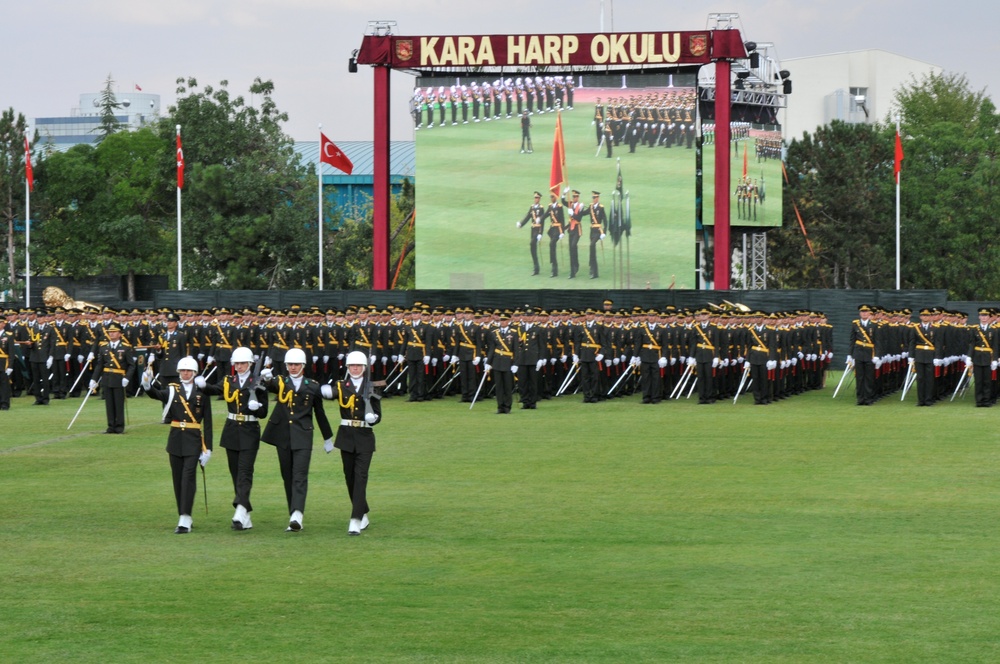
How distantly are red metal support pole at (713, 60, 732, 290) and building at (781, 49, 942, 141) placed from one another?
41928 mm

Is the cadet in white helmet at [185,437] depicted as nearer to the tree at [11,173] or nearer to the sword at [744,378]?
the sword at [744,378]

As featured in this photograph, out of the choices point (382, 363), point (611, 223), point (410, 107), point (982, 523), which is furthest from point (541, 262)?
point (982, 523)

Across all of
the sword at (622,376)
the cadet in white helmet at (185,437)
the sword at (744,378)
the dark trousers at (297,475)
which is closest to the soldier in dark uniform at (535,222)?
the sword at (622,376)

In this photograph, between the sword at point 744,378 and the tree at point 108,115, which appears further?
the tree at point 108,115

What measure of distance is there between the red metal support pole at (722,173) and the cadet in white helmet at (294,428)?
26.8 metres

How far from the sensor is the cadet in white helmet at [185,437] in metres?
13.6

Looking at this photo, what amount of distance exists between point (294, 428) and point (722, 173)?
90.7 ft

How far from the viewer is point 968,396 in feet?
99.6

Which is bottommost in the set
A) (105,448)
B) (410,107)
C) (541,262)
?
(105,448)

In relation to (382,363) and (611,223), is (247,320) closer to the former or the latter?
(382,363)

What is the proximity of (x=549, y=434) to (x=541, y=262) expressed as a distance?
17560 mm

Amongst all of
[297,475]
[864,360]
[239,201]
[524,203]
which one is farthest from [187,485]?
[239,201]

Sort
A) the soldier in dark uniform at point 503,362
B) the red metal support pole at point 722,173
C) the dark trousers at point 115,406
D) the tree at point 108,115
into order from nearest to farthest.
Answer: the dark trousers at point 115,406, the soldier in dark uniform at point 503,362, the red metal support pole at point 722,173, the tree at point 108,115

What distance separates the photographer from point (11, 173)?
52.5m
